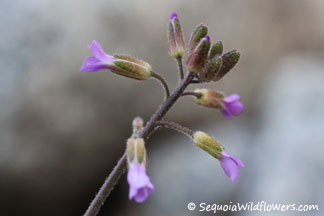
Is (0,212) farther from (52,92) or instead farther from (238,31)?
(238,31)

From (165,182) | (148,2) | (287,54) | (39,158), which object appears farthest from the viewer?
(287,54)

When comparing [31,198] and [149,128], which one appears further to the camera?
[31,198]

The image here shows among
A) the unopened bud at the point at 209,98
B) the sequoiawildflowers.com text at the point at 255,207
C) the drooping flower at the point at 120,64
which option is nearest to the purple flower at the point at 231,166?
the unopened bud at the point at 209,98

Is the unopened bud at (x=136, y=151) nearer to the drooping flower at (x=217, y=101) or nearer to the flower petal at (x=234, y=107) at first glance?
the drooping flower at (x=217, y=101)

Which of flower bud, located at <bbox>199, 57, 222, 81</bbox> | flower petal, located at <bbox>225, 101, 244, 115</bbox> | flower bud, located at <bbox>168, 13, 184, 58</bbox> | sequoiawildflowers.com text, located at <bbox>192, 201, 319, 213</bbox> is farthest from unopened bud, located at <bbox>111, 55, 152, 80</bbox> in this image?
sequoiawildflowers.com text, located at <bbox>192, 201, 319, 213</bbox>

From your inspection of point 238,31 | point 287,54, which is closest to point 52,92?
point 238,31

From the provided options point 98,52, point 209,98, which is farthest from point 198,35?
point 98,52
